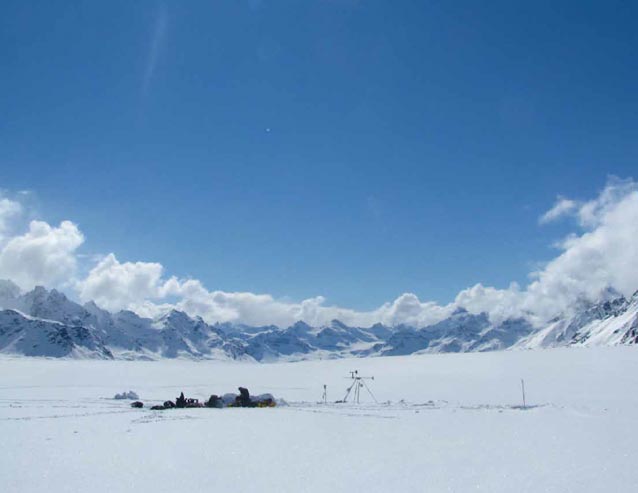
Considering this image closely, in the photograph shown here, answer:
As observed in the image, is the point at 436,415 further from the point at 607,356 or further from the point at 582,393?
the point at 607,356

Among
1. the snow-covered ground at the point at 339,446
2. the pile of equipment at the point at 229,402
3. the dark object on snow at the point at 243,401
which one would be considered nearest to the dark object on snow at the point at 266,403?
the pile of equipment at the point at 229,402

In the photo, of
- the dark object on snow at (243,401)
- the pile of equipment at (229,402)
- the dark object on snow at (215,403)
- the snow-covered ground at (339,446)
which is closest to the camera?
the snow-covered ground at (339,446)

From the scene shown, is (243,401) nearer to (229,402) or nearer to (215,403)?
(229,402)

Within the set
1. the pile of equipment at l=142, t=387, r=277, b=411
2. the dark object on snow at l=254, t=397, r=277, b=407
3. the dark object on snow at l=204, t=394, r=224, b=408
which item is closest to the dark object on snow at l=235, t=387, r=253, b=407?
the pile of equipment at l=142, t=387, r=277, b=411

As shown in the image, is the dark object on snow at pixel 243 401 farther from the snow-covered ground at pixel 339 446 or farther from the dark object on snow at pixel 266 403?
the snow-covered ground at pixel 339 446

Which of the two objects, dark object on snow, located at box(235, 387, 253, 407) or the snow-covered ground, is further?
dark object on snow, located at box(235, 387, 253, 407)

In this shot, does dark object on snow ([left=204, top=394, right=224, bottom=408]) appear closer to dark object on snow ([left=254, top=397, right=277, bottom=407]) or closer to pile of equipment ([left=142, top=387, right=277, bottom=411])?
pile of equipment ([left=142, top=387, right=277, bottom=411])

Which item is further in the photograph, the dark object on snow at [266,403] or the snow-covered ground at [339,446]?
the dark object on snow at [266,403]

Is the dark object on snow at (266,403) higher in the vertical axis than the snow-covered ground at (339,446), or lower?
lower

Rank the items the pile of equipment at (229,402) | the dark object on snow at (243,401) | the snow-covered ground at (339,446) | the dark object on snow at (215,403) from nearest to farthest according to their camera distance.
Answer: the snow-covered ground at (339,446) < the pile of equipment at (229,402) < the dark object on snow at (215,403) < the dark object on snow at (243,401)

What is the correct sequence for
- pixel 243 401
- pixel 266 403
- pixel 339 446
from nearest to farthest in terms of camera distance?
pixel 339 446 → pixel 266 403 → pixel 243 401

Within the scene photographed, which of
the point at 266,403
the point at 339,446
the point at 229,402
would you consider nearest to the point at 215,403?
the point at 229,402

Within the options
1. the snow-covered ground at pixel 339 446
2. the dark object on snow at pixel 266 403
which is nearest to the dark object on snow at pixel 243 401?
the dark object on snow at pixel 266 403

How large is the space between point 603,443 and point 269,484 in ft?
33.3
